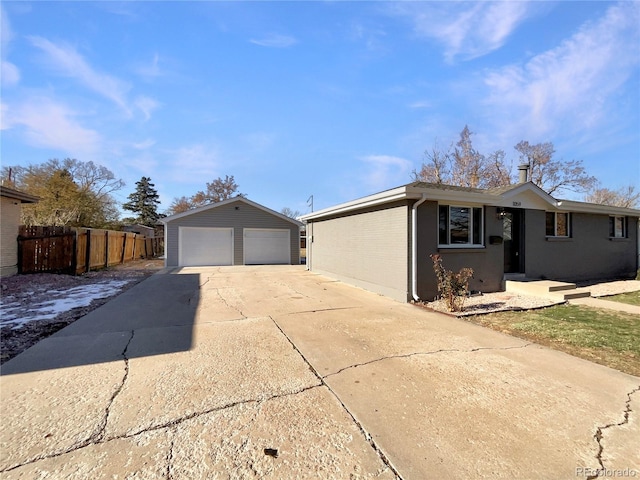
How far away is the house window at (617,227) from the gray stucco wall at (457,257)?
23.1 ft

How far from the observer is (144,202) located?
42812 mm

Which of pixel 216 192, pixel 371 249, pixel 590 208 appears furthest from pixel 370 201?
pixel 216 192

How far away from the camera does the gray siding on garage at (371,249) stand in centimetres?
734

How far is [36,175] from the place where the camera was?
2270 cm

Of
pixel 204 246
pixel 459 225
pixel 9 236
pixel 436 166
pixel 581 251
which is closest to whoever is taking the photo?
pixel 459 225

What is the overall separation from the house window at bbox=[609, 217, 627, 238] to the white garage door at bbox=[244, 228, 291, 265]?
50.6 feet

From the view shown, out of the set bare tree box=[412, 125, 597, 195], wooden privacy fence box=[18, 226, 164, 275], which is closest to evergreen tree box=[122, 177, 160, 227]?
wooden privacy fence box=[18, 226, 164, 275]

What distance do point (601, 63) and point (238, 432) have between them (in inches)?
551

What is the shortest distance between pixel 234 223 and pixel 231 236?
2.62 feet

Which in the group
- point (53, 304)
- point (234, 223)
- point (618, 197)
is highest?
point (618, 197)

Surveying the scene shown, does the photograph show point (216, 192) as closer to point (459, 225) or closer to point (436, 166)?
point (436, 166)

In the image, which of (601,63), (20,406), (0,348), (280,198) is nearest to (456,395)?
(20,406)

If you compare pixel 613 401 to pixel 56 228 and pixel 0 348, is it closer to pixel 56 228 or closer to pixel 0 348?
pixel 0 348

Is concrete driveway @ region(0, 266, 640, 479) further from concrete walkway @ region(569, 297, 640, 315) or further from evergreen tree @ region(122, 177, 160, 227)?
evergreen tree @ region(122, 177, 160, 227)
